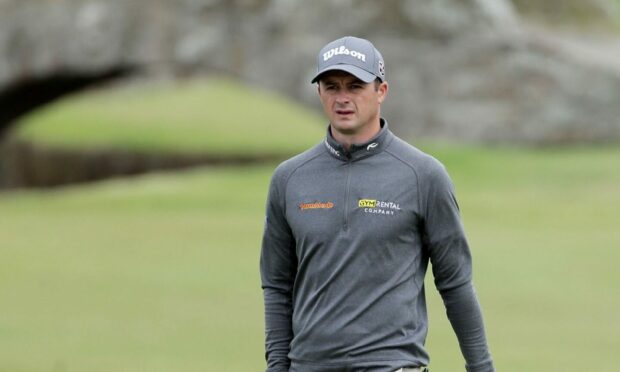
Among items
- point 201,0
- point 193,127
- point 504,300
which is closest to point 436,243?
point 504,300

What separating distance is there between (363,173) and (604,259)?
9168mm

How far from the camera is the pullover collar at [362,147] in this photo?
5.04 meters

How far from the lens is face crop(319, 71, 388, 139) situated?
498cm

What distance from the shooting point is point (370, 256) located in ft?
16.3

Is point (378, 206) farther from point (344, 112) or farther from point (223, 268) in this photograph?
point (223, 268)

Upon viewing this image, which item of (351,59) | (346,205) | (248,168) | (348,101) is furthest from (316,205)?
(248,168)

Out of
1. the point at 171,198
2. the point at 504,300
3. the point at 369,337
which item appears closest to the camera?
the point at 369,337

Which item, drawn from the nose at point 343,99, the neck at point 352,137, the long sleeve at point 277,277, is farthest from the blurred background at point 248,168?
the nose at point 343,99

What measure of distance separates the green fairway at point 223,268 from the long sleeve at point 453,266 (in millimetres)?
4447

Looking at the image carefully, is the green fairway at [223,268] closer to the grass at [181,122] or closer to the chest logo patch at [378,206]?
the grass at [181,122]

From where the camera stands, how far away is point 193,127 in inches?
1045

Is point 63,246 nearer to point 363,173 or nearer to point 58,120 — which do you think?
point 363,173

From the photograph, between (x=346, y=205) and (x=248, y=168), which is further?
(x=248, y=168)

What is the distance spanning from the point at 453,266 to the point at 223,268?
28.3 ft
